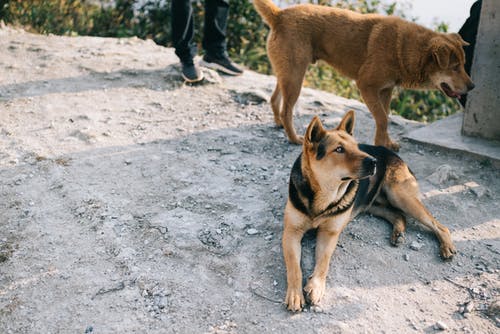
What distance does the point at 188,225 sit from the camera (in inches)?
144

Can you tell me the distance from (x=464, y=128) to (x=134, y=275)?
144 inches

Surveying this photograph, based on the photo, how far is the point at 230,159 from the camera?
15.1ft

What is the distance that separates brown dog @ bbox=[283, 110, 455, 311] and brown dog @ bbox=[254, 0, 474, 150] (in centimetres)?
125

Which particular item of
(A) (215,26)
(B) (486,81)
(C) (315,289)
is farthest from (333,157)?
(A) (215,26)

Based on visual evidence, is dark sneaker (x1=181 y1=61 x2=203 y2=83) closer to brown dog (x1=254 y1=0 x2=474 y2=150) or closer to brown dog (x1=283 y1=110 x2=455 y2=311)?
brown dog (x1=254 y1=0 x2=474 y2=150)

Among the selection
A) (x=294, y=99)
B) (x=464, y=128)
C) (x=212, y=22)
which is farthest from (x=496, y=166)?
(x=212, y=22)

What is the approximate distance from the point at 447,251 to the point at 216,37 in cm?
403

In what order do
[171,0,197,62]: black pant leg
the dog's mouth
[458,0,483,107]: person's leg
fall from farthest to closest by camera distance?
[171,0,197,62]: black pant leg < [458,0,483,107]: person's leg < the dog's mouth

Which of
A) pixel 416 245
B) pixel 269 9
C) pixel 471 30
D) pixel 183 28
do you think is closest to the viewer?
pixel 416 245

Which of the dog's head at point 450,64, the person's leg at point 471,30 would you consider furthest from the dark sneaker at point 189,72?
the person's leg at point 471,30

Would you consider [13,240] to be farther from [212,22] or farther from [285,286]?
[212,22]

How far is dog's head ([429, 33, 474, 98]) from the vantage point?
4.30m

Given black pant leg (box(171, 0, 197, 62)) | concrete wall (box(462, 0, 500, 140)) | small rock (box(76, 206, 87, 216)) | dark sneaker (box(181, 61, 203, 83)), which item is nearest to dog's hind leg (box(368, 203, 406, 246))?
concrete wall (box(462, 0, 500, 140))

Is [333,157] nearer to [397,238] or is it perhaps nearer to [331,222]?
[331,222]
